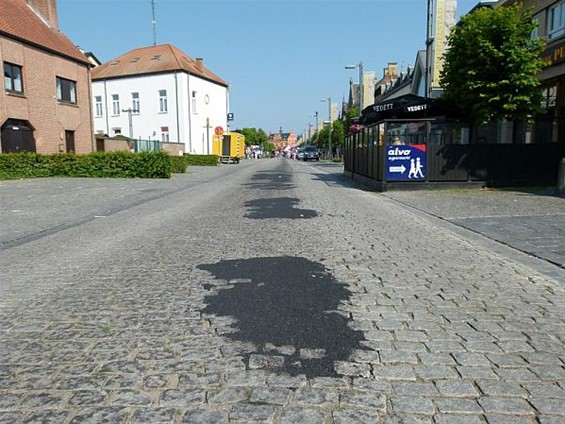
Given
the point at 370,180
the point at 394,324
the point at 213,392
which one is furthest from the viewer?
the point at 370,180

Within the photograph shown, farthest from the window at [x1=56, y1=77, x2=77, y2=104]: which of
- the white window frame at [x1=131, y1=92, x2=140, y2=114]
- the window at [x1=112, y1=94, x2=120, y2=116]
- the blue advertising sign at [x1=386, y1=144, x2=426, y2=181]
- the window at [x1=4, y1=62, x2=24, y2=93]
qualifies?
the window at [x1=112, y1=94, x2=120, y2=116]

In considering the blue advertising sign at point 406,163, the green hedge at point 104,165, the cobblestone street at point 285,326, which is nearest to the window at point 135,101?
the green hedge at point 104,165

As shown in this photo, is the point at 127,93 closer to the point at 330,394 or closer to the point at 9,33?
the point at 9,33

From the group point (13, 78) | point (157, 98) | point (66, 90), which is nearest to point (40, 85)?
point (13, 78)

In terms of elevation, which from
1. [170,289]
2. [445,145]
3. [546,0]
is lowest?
[170,289]

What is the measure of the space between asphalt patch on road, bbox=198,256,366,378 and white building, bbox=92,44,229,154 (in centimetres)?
4854

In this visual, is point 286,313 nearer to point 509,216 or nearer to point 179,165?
point 509,216

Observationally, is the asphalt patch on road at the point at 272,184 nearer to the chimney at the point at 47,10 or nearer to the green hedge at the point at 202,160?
the green hedge at the point at 202,160

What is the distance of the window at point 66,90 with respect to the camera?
30.7 meters

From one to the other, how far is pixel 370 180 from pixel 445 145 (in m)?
3.36

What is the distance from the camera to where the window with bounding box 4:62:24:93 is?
85.1ft

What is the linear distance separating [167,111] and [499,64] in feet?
144

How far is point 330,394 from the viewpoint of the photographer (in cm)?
285

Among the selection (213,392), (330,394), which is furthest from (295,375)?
(213,392)
